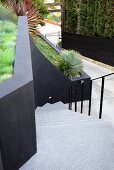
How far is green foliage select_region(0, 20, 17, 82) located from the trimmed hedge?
606 centimetres

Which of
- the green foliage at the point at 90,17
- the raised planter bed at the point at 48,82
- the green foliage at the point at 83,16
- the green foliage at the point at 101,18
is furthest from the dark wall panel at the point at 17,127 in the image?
the green foliage at the point at 83,16

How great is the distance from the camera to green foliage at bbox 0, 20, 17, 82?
296cm

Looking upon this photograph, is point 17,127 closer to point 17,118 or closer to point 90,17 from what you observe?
point 17,118

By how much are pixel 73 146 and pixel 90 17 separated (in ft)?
28.5

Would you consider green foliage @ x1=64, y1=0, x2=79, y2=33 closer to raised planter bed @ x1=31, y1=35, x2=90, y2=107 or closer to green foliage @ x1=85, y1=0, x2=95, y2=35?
A: green foliage @ x1=85, y1=0, x2=95, y2=35

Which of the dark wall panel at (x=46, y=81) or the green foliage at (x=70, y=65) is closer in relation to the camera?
the dark wall panel at (x=46, y=81)

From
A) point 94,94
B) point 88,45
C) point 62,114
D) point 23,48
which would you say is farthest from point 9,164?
point 88,45

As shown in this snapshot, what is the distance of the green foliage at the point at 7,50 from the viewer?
116 inches

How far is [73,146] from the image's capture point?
3.31 meters

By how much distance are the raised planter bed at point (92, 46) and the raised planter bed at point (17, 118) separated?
7.54 meters

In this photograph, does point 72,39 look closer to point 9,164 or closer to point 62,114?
point 62,114

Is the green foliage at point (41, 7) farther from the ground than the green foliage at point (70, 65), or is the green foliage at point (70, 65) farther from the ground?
the green foliage at point (41, 7)

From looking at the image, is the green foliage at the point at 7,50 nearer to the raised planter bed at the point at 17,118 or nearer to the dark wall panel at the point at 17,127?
the raised planter bed at the point at 17,118

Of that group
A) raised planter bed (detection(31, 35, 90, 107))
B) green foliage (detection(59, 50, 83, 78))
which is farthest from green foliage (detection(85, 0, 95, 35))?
raised planter bed (detection(31, 35, 90, 107))
